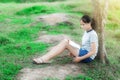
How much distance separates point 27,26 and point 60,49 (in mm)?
3924

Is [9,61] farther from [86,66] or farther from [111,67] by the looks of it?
[111,67]

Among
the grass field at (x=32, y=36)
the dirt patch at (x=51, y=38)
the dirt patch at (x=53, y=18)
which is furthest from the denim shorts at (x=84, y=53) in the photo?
the dirt patch at (x=53, y=18)

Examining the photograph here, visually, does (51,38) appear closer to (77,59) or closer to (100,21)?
(100,21)

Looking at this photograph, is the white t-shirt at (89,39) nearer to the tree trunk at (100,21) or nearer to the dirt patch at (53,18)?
the tree trunk at (100,21)

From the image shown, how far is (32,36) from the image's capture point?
1011 centimetres

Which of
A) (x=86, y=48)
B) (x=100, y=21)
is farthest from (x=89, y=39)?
(x=100, y=21)

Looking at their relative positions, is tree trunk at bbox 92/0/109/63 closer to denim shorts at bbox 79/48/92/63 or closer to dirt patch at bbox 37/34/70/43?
denim shorts at bbox 79/48/92/63

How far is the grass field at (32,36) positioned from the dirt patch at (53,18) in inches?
10.4

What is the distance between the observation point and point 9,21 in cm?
1205

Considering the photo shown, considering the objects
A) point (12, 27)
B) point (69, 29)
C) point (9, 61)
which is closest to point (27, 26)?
point (12, 27)

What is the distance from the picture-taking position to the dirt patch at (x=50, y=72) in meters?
6.80

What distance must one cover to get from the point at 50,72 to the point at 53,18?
17.1 ft

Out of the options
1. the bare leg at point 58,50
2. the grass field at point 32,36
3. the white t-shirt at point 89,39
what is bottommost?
the grass field at point 32,36

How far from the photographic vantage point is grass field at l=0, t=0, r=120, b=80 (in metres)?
7.35
